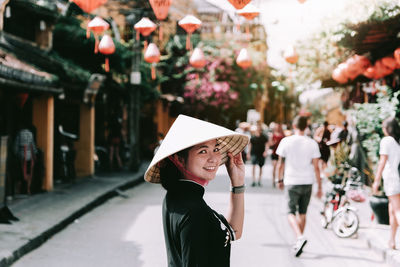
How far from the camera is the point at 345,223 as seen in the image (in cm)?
843

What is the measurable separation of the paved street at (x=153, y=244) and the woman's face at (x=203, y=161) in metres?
4.33

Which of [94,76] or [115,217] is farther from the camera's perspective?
[94,76]

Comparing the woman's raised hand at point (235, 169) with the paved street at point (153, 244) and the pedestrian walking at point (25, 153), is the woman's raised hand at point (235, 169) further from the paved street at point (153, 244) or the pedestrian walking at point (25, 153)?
the pedestrian walking at point (25, 153)

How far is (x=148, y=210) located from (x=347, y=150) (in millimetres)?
5597

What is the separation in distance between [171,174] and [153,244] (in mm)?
5447

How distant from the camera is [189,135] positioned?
247cm

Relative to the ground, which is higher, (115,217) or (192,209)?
(192,209)

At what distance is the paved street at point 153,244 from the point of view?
6.80 m

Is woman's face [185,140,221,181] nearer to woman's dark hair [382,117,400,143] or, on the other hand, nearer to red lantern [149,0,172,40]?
red lantern [149,0,172,40]

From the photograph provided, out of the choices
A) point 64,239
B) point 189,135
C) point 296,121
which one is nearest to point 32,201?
point 64,239

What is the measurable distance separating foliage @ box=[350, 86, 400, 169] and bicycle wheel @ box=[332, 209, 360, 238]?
1.77 m

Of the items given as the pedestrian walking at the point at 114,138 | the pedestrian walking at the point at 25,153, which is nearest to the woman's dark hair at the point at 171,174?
the pedestrian walking at the point at 25,153

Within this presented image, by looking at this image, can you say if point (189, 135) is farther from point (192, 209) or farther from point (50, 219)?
point (50, 219)

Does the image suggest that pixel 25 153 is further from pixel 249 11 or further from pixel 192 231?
pixel 192 231
